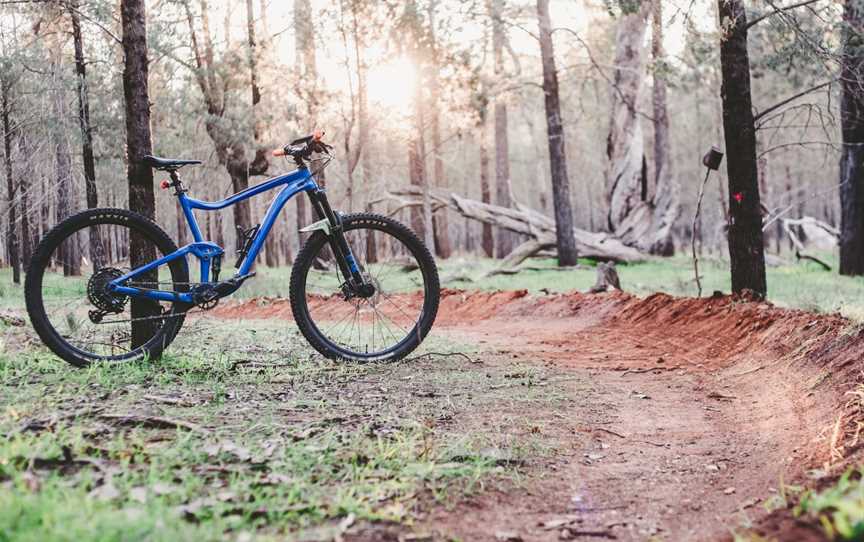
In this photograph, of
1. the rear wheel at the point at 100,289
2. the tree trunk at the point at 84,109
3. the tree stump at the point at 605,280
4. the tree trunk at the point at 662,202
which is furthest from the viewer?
the tree trunk at the point at 662,202

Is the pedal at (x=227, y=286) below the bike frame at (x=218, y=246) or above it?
below

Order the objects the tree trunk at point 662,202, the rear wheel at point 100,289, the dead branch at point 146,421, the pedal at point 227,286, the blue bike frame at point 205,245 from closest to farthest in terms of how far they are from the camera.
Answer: the dead branch at point 146,421, the rear wheel at point 100,289, the blue bike frame at point 205,245, the pedal at point 227,286, the tree trunk at point 662,202

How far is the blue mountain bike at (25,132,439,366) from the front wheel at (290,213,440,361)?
1 cm

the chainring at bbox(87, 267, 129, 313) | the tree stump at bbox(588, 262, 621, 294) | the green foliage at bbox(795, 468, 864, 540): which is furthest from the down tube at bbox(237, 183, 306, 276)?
the tree stump at bbox(588, 262, 621, 294)

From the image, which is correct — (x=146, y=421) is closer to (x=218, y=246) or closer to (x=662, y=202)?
(x=218, y=246)

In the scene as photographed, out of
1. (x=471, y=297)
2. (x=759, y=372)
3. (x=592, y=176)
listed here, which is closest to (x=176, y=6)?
(x=471, y=297)

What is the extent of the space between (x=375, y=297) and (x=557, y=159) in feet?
43.3

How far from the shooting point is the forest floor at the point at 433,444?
235 cm

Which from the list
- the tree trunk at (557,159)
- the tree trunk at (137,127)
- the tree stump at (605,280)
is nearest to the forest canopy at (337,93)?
the tree trunk at (557,159)

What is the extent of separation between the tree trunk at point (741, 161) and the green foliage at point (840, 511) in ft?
19.3

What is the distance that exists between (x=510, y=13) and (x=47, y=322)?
47.7ft

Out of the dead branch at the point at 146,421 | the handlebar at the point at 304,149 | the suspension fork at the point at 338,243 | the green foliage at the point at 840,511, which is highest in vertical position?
the handlebar at the point at 304,149

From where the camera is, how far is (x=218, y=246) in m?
4.84

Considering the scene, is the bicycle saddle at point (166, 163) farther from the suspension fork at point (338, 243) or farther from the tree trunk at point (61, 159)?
the tree trunk at point (61, 159)
